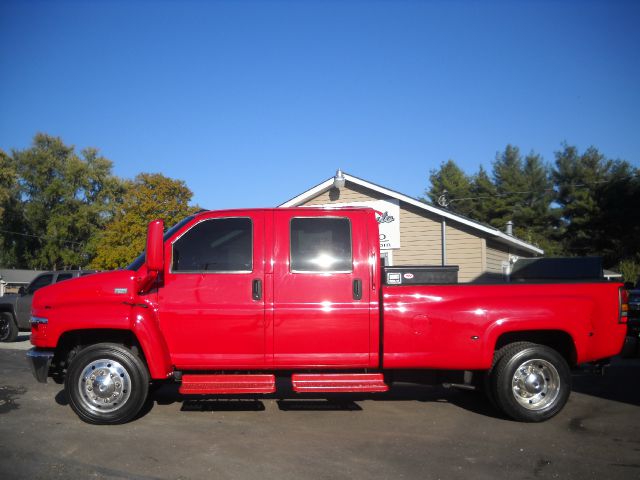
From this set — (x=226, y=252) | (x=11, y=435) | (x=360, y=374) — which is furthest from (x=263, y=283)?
(x=11, y=435)

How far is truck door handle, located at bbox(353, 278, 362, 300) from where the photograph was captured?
18.6 feet

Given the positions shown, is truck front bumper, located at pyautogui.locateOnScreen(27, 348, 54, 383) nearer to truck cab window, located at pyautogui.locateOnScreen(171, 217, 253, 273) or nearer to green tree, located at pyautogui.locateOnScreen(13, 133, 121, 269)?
truck cab window, located at pyautogui.locateOnScreen(171, 217, 253, 273)

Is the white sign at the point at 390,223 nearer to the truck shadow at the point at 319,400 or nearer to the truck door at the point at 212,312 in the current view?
the truck shadow at the point at 319,400

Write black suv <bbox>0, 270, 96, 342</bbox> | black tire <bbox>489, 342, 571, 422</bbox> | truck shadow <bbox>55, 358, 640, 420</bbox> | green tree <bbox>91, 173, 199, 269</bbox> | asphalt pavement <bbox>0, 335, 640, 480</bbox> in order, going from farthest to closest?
green tree <bbox>91, 173, 199, 269</bbox> → black suv <bbox>0, 270, 96, 342</bbox> → truck shadow <bbox>55, 358, 640, 420</bbox> → black tire <bbox>489, 342, 571, 422</bbox> → asphalt pavement <bbox>0, 335, 640, 480</bbox>

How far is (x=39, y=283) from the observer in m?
14.3

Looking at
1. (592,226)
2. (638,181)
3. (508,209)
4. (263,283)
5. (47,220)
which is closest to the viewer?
(263,283)

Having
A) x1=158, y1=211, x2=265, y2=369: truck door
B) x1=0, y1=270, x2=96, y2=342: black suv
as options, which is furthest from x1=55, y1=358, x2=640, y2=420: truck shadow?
x1=0, y1=270, x2=96, y2=342: black suv

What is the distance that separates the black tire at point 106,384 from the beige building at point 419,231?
1273 centimetres

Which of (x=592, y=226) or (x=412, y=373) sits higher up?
(x=592, y=226)

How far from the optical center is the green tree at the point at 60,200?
174 feet

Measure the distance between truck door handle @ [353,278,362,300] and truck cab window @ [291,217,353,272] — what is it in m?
0.15

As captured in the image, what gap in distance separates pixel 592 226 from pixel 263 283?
138ft

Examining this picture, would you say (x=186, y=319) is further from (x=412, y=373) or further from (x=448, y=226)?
(x=448, y=226)

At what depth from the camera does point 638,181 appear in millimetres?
39219
